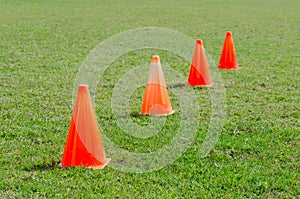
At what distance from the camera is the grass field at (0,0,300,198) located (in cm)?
→ 415

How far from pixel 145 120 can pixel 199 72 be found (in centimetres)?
185

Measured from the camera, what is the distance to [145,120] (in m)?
5.81

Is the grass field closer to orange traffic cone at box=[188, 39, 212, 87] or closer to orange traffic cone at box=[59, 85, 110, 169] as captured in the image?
orange traffic cone at box=[59, 85, 110, 169]

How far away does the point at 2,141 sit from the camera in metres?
5.11

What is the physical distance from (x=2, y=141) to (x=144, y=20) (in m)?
12.1

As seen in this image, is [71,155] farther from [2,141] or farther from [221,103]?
[221,103]

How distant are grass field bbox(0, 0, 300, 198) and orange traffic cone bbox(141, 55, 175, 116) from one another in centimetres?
19

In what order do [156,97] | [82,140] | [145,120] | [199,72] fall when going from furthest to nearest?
[199,72]
[156,97]
[145,120]
[82,140]

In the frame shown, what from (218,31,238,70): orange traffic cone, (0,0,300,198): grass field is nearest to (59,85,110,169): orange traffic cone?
(0,0,300,198): grass field

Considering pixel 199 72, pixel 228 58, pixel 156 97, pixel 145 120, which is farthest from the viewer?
pixel 228 58

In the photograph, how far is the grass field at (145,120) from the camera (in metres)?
4.15

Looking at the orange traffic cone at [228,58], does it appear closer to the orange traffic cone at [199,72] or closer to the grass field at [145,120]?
the grass field at [145,120]

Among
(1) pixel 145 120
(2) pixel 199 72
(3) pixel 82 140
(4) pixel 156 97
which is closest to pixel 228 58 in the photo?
(2) pixel 199 72

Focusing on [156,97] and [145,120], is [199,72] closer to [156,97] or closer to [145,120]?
[156,97]
